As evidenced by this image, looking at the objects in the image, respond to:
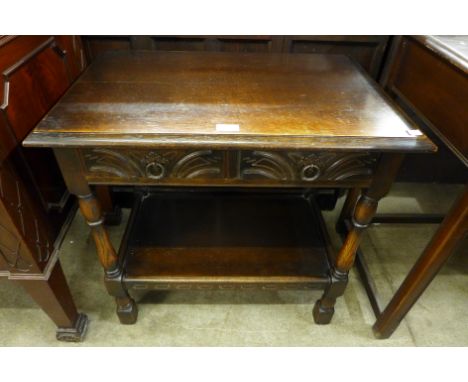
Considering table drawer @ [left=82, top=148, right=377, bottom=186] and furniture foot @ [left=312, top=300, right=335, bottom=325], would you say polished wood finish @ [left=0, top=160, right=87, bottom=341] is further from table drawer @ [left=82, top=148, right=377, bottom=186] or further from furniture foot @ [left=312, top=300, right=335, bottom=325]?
furniture foot @ [left=312, top=300, right=335, bottom=325]

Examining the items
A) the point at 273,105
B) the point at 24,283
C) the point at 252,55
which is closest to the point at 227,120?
the point at 273,105

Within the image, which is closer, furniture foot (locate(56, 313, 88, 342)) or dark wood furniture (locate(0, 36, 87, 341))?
dark wood furniture (locate(0, 36, 87, 341))

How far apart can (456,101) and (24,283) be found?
105 cm

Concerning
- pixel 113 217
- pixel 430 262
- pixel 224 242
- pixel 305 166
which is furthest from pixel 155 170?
pixel 113 217

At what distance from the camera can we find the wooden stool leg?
2.68 feet

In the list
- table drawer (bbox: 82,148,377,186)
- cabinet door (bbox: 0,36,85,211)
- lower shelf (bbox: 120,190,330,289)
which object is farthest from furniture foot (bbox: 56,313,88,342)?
table drawer (bbox: 82,148,377,186)

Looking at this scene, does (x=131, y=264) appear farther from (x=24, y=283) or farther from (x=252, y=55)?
(x=252, y=55)

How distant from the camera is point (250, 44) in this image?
104 cm

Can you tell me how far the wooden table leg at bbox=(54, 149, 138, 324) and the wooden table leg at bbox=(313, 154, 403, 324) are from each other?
1.83 feet

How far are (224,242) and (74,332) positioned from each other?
19.3 inches

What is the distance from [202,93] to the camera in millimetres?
739

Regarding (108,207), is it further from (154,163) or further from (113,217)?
(154,163)

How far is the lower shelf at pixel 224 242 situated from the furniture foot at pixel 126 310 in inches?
3.8

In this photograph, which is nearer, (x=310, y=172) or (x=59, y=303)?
(x=310, y=172)
